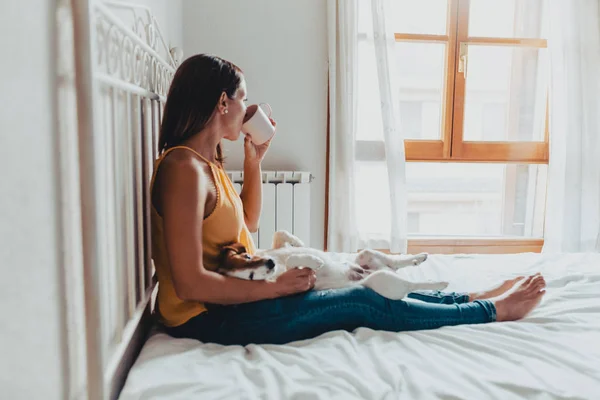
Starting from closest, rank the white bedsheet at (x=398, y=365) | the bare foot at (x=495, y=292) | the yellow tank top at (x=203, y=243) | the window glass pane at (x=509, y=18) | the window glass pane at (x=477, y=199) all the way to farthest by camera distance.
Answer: the white bedsheet at (x=398, y=365), the yellow tank top at (x=203, y=243), the bare foot at (x=495, y=292), the window glass pane at (x=509, y=18), the window glass pane at (x=477, y=199)

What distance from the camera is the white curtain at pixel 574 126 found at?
8.13 feet

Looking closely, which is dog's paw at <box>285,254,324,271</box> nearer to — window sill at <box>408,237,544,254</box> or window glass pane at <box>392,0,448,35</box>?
window sill at <box>408,237,544,254</box>

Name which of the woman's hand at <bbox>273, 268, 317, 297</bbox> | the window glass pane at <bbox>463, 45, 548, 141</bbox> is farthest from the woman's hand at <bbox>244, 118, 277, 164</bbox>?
the window glass pane at <bbox>463, 45, 548, 141</bbox>

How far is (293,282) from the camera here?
107 centimetres

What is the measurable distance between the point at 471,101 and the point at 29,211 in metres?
2.59

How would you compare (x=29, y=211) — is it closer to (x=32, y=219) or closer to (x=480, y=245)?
(x=32, y=219)

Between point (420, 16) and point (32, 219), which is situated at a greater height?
point (420, 16)

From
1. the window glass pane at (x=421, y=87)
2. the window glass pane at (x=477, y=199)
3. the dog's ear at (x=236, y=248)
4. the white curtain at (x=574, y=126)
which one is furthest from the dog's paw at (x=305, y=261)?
the white curtain at (x=574, y=126)

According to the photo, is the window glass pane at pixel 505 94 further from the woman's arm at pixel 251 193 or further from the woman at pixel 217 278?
the woman at pixel 217 278

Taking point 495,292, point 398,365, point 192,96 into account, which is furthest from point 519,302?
point 192,96

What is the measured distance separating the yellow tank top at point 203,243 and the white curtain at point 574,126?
203 cm

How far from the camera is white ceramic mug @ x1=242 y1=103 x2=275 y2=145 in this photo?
4.68 feet

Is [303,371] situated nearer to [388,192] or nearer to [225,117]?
[225,117]

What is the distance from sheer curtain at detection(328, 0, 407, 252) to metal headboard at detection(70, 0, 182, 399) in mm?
1210
